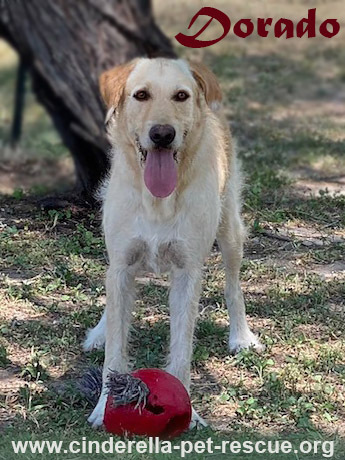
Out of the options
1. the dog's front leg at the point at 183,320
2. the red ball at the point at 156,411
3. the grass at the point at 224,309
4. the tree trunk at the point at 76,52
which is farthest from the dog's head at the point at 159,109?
the tree trunk at the point at 76,52

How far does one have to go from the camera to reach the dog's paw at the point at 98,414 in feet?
14.7

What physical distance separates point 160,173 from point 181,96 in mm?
343

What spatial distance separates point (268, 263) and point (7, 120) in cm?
707

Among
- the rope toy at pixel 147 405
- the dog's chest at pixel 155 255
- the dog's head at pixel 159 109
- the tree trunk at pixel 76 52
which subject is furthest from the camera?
the tree trunk at pixel 76 52

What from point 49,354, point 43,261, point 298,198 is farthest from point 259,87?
point 49,354

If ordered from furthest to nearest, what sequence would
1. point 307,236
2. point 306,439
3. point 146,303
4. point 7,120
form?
point 7,120, point 307,236, point 146,303, point 306,439

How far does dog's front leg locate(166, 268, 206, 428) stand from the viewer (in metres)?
4.59

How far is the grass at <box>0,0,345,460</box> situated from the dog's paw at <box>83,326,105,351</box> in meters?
0.05

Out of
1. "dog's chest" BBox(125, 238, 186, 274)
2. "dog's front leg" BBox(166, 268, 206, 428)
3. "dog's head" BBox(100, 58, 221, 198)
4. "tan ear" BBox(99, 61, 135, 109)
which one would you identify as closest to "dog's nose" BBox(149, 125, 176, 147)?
"dog's head" BBox(100, 58, 221, 198)

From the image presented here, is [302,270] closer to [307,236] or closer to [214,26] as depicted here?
[307,236]

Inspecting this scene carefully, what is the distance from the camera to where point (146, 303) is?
587 centimetres

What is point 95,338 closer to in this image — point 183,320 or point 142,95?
point 183,320

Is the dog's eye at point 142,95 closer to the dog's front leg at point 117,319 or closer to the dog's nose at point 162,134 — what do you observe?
the dog's nose at point 162,134

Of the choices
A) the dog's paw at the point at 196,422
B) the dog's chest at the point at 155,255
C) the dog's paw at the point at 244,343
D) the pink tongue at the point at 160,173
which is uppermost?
the pink tongue at the point at 160,173
